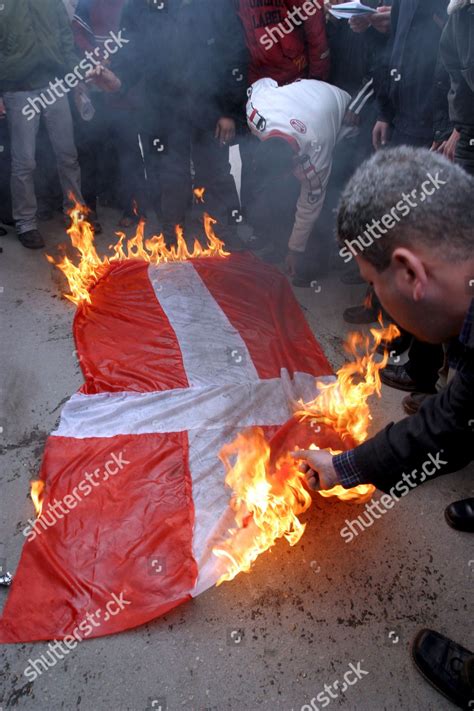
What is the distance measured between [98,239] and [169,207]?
0.82m

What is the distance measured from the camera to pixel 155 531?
226 centimetres

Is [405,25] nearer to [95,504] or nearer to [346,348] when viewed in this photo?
[346,348]

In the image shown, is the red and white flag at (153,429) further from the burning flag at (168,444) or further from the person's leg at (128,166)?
the person's leg at (128,166)

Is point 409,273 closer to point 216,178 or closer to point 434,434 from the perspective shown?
point 434,434

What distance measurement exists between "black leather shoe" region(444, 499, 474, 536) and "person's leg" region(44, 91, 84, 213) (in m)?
4.29

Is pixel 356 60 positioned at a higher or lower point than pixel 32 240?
higher

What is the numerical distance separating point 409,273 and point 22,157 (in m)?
4.24

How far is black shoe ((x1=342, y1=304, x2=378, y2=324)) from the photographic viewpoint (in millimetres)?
3734

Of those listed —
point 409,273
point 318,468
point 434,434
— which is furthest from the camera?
point 318,468

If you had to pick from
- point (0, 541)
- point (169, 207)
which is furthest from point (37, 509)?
point (169, 207)

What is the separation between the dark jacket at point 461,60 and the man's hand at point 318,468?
1.99 metres

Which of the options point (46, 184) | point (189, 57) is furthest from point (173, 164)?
point (46, 184)

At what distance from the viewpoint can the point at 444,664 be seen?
1.86 m

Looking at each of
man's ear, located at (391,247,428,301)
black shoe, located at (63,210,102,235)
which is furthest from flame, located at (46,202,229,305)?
man's ear, located at (391,247,428,301)
